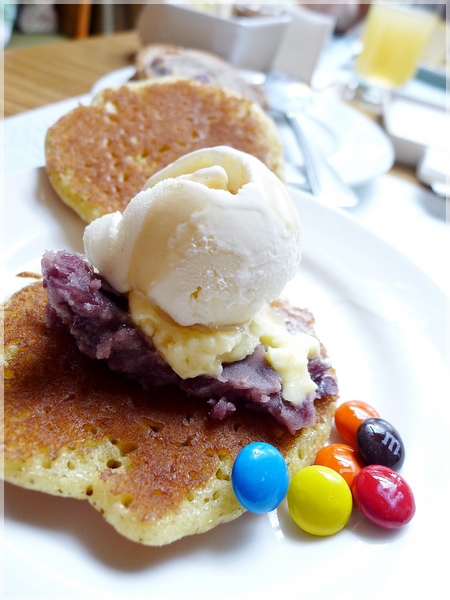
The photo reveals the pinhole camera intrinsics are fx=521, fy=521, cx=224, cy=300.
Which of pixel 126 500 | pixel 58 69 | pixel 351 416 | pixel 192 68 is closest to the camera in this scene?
pixel 126 500

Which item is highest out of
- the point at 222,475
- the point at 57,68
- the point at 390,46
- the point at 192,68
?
the point at 390,46

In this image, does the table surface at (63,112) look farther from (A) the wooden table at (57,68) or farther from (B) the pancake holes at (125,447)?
(B) the pancake holes at (125,447)

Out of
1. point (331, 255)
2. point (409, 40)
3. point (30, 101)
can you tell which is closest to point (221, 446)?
point (331, 255)

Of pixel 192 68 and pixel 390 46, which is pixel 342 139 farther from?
pixel 390 46

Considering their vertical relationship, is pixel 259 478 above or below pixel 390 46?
below

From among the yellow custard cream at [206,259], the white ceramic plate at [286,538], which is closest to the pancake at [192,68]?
the white ceramic plate at [286,538]

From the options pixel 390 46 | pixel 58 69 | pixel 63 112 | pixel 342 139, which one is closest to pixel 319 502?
pixel 63 112

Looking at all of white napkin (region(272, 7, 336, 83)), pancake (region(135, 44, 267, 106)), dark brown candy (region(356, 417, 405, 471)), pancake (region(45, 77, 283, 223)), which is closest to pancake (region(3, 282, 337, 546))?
dark brown candy (region(356, 417, 405, 471))
